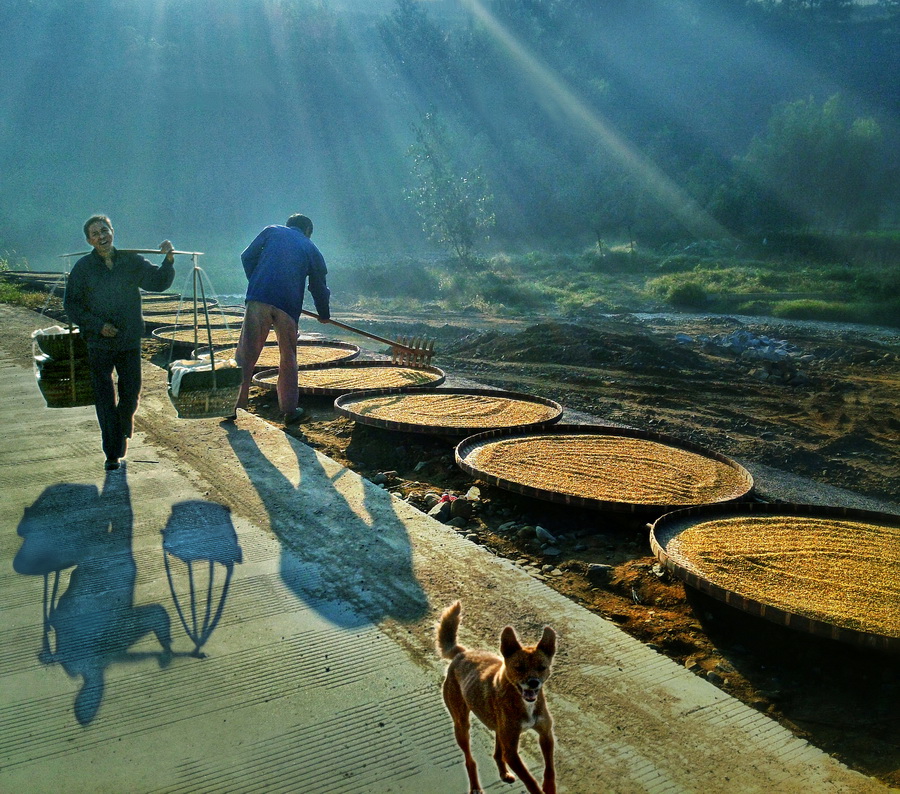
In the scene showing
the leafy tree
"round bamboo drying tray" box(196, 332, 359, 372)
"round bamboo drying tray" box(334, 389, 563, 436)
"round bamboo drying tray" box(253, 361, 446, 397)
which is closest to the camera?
"round bamboo drying tray" box(334, 389, 563, 436)

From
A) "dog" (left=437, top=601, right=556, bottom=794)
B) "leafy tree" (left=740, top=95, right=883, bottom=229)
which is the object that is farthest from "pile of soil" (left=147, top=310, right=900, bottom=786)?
"leafy tree" (left=740, top=95, right=883, bottom=229)

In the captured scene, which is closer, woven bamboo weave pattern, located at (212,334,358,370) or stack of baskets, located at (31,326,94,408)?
stack of baskets, located at (31,326,94,408)

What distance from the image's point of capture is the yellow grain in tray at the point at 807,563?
2.82m

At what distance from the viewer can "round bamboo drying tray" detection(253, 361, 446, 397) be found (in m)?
6.66

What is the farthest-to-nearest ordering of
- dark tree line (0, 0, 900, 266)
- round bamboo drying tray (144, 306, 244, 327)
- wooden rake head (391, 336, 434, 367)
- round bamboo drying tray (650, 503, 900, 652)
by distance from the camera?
dark tree line (0, 0, 900, 266) < round bamboo drying tray (144, 306, 244, 327) < wooden rake head (391, 336, 434, 367) < round bamboo drying tray (650, 503, 900, 652)

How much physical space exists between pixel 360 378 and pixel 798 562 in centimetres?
454

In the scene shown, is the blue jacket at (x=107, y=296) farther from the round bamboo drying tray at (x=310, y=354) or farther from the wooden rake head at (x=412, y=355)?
the wooden rake head at (x=412, y=355)

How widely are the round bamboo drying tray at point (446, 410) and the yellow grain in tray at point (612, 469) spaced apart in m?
0.36

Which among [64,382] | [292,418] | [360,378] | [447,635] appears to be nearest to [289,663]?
[447,635]

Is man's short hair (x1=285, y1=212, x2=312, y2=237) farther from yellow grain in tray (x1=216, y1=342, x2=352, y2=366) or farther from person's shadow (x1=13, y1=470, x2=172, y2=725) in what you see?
person's shadow (x1=13, y1=470, x2=172, y2=725)

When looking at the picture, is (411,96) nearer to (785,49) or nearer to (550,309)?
(785,49)

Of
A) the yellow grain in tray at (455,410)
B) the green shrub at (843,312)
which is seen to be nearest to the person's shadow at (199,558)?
the yellow grain in tray at (455,410)

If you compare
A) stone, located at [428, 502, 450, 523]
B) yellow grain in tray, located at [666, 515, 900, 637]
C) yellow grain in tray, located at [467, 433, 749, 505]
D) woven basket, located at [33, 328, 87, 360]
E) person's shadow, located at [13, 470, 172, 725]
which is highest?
woven basket, located at [33, 328, 87, 360]

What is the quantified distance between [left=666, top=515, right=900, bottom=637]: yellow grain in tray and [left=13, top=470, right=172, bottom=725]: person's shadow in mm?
1950
